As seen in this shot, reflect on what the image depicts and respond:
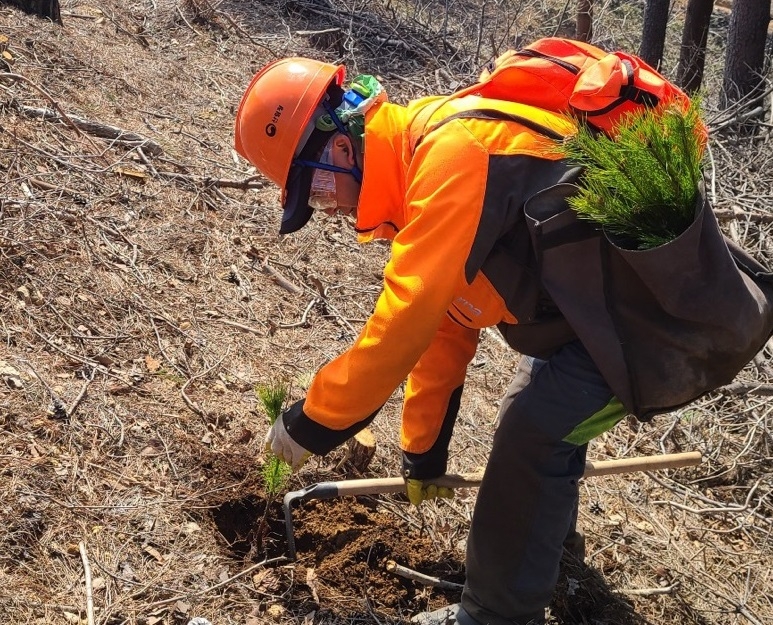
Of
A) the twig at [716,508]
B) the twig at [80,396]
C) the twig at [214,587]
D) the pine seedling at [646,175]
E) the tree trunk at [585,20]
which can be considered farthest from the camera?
the tree trunk at [585,20]

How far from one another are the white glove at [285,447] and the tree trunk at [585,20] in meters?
7.53

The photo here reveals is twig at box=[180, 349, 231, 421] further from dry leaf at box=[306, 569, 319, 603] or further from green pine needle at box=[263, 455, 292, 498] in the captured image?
dry leaf at box=[306, 569, 319, 603]

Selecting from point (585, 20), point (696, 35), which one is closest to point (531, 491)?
point (696, 35)

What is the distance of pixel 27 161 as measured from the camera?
436 centimetres

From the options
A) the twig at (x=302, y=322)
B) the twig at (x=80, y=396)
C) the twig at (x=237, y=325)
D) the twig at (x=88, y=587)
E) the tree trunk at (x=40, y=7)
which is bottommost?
the twig at (x=302, y=322)

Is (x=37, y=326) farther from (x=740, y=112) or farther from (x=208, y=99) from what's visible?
(x=740, y=112)

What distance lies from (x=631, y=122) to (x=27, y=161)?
338 cm

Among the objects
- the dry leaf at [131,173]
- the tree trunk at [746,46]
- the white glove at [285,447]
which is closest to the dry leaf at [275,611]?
the white glove at [285,447]

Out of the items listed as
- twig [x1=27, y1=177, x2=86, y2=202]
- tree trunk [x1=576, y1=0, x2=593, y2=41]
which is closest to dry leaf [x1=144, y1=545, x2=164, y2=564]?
twig [x1=27, y1=177, x2=86, y2=202]

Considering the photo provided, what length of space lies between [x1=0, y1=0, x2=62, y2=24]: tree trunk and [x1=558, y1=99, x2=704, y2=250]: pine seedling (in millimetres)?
5779

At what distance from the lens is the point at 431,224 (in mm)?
2059

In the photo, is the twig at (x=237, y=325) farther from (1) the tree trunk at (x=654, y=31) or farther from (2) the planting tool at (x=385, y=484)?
(1) the tree trunk at (x=654, y=31)

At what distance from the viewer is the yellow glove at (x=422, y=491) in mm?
2820

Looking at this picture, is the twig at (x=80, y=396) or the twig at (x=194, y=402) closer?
the twig at (x=80, y=396)
